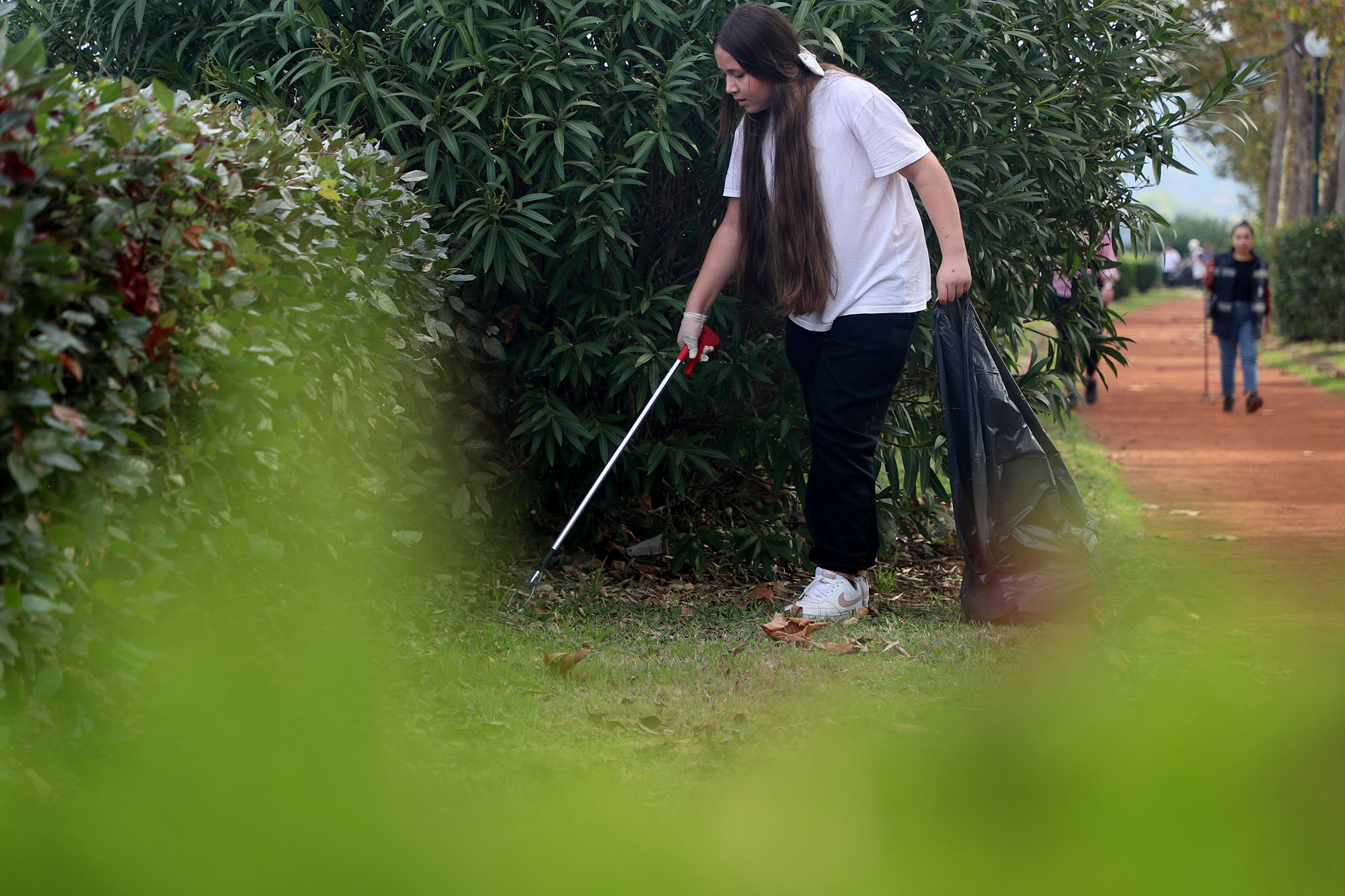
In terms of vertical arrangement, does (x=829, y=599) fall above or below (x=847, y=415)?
below

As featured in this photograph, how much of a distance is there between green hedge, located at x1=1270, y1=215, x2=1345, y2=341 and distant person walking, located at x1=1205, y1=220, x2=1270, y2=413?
6.63 m

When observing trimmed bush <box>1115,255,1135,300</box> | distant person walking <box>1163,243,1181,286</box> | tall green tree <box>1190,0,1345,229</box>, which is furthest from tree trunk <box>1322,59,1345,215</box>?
distant person walking <box>1163,243,1181,286</box>

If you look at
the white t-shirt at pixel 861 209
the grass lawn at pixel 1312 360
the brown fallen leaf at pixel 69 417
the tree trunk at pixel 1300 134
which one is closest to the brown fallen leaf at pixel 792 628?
the white t-shirt at pixel 861 209

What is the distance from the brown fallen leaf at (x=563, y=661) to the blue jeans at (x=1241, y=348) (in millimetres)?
10642

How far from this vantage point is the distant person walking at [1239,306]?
41.4 ft

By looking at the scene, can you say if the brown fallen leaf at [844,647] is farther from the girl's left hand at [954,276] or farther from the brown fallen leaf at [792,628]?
the girl's left hand at [954,276]

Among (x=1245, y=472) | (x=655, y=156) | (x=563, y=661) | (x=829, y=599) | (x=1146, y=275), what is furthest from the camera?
(x=1146, y=275)

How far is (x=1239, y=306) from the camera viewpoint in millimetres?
12750

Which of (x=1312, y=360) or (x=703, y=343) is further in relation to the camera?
(x=1312, y=360)

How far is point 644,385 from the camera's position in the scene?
473cm

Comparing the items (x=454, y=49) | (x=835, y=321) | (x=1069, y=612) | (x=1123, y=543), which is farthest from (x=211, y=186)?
(x=1123, y=543)

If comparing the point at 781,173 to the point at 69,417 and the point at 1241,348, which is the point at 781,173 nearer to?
the point at 69,417

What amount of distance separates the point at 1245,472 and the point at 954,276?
18.1ft

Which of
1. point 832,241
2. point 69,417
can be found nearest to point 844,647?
point 832,241
